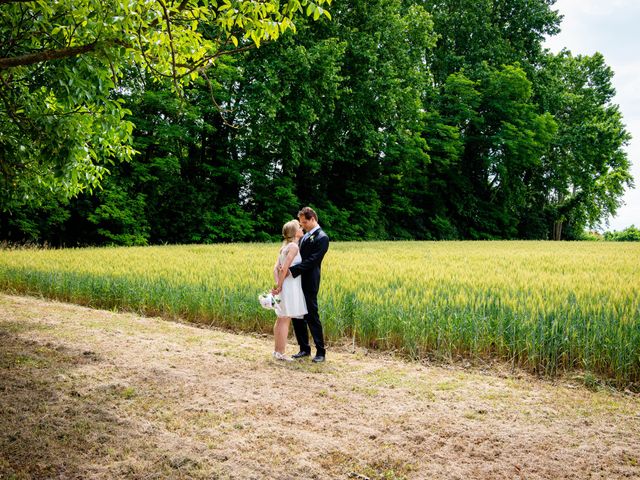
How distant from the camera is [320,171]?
3444cm

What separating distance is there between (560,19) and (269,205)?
31.5 m

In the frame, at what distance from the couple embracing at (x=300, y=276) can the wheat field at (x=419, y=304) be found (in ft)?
4.22

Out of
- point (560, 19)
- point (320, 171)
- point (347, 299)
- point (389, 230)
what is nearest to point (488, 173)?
point (389, 230)

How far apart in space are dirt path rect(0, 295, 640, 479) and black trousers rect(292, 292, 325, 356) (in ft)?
1.21

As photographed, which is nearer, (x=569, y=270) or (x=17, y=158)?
(x=17, y=158)

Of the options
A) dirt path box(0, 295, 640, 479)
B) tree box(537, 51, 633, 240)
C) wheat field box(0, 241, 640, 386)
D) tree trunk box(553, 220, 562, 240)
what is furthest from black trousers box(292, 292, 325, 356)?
tree trunk box(553, 220, 562, 240)

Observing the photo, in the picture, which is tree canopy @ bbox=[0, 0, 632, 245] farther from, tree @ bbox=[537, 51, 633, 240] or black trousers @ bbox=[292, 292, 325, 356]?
black trousers @ bbox=[292, 292, 325, 356]

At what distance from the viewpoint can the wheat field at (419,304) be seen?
6.25 metres

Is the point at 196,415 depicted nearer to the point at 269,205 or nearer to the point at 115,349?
the point at 115,349

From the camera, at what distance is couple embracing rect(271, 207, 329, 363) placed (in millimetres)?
6305

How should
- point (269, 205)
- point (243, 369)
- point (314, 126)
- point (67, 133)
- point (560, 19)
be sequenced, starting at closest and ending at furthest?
point (243, 369), point (67, 133), point (269, 205), point (314, 126), point (560, 19)

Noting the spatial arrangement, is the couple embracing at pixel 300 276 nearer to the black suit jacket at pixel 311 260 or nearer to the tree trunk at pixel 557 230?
the black suit jacket at pixel 311 260

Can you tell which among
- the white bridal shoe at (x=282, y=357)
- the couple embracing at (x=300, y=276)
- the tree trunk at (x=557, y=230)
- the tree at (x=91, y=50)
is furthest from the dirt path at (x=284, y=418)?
the tree trunk at (x=557, y=230)

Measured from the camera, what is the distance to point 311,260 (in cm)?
628
